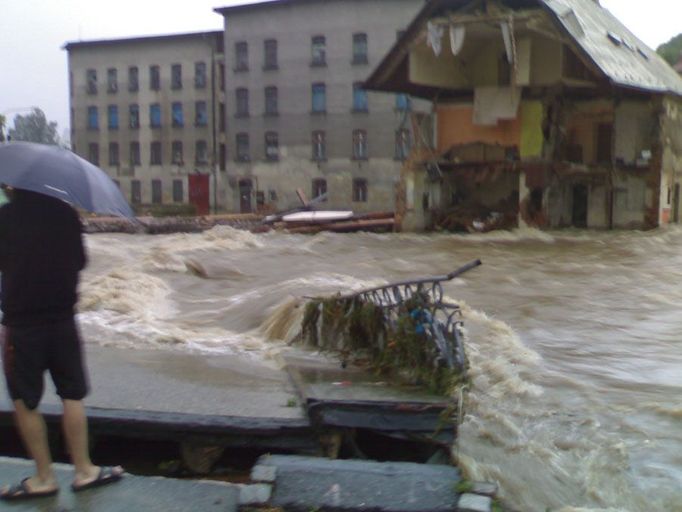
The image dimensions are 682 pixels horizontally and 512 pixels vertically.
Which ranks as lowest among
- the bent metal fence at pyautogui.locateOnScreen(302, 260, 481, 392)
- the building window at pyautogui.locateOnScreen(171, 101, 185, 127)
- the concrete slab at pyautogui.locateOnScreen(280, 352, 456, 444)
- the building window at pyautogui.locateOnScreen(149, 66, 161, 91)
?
the concrete slab at pyautogui.locateOnScreen(280, 352, 456, 444)

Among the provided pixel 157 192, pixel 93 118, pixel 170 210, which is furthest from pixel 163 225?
pixel 93 118

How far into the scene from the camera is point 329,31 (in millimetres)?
48562

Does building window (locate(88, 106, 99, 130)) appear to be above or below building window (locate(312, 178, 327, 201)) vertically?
above

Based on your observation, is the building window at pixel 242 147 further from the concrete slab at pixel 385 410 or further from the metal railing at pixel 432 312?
the concrete slab at pixel 385 410

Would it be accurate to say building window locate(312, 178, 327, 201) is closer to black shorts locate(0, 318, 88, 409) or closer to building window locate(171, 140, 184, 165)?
building window locate(171, 140, 184, 165)

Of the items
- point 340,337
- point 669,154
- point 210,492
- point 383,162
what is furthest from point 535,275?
point 383,162

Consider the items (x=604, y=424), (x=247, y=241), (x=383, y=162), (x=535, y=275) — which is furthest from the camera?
(x=383, y=162)

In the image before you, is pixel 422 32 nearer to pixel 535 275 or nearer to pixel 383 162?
pixel 535 275

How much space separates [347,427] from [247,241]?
20.7m

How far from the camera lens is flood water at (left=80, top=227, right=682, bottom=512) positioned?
19.0 ft

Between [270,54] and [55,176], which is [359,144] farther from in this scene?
[55,176]

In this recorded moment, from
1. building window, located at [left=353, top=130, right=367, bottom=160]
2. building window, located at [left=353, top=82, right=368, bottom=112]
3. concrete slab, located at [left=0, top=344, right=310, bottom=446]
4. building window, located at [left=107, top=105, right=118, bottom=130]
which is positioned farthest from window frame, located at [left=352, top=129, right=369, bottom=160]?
concrete slab, located at [left=0, top=344, right=310, bottom=446]

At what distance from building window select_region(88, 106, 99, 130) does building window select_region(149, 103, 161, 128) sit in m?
4.78

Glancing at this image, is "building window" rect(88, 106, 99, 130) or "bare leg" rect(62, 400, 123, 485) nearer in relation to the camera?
"bare leg" rect(62, 400, 123, 485)
